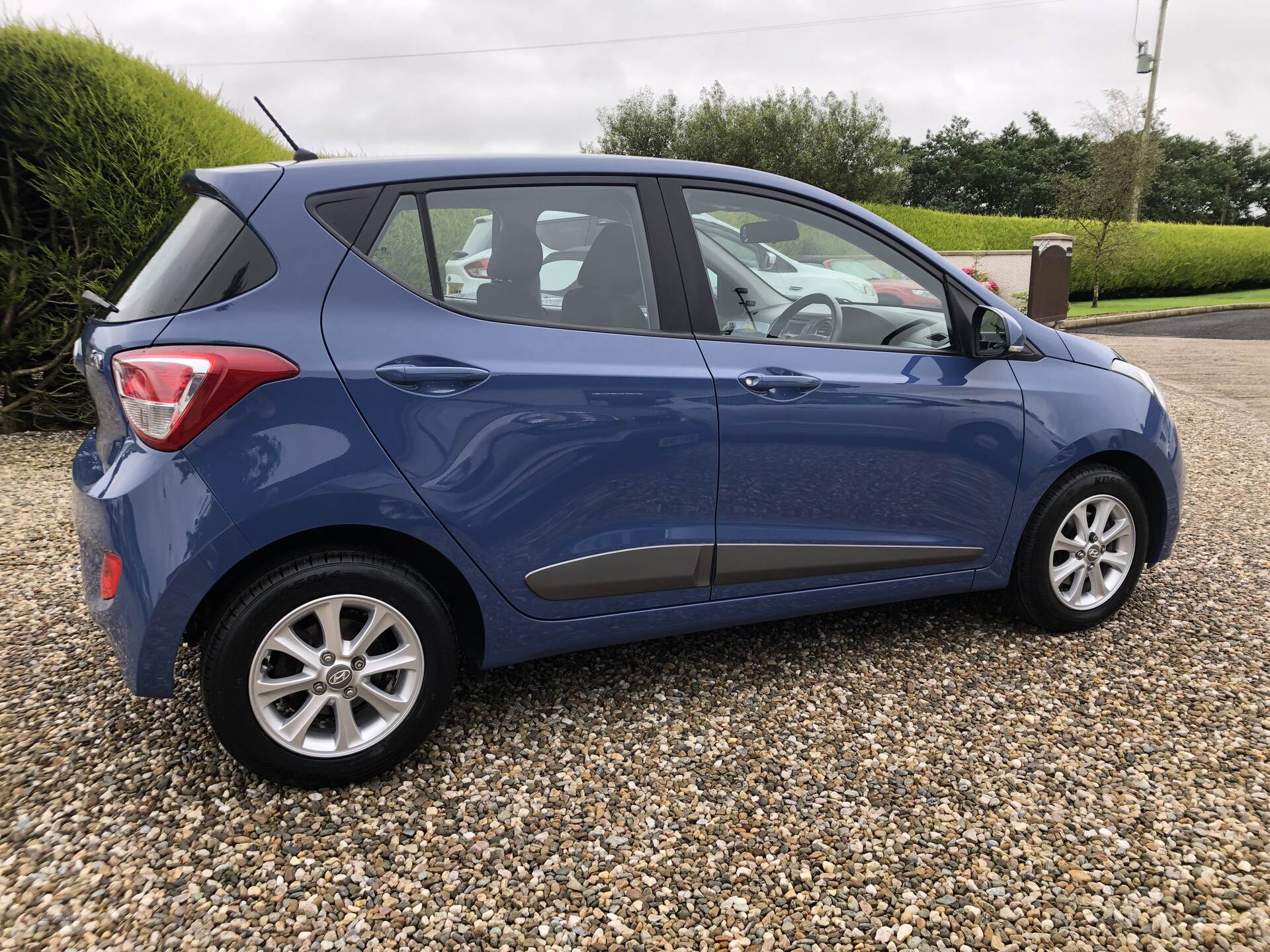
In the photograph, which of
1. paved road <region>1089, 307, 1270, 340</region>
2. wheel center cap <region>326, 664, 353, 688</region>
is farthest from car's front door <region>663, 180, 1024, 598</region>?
paved road <region>1089, 307, 1270, 340</region>

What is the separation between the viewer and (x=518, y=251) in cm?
270

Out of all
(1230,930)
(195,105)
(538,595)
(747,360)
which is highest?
(195,105)

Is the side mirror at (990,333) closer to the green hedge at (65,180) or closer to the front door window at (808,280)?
the front door window at (808,280)

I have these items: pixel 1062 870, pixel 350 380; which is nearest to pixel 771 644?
pixel 1062 870

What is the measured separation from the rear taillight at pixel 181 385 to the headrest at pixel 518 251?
74 centimetres

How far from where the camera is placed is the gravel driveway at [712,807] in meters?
2.10

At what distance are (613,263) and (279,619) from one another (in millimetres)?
1405

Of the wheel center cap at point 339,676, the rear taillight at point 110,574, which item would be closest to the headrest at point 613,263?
the wheel center cap at point 339,676

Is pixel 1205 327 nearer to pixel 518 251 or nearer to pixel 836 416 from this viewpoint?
pixel 836 416

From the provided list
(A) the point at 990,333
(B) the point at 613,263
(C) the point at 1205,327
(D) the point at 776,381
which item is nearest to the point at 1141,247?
(C) the point at 1205,327

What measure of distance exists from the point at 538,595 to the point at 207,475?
95cm

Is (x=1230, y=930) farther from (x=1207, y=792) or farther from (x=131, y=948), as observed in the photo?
(x=131, y=948)

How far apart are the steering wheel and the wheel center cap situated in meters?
1.68

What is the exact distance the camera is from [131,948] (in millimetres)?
1995
